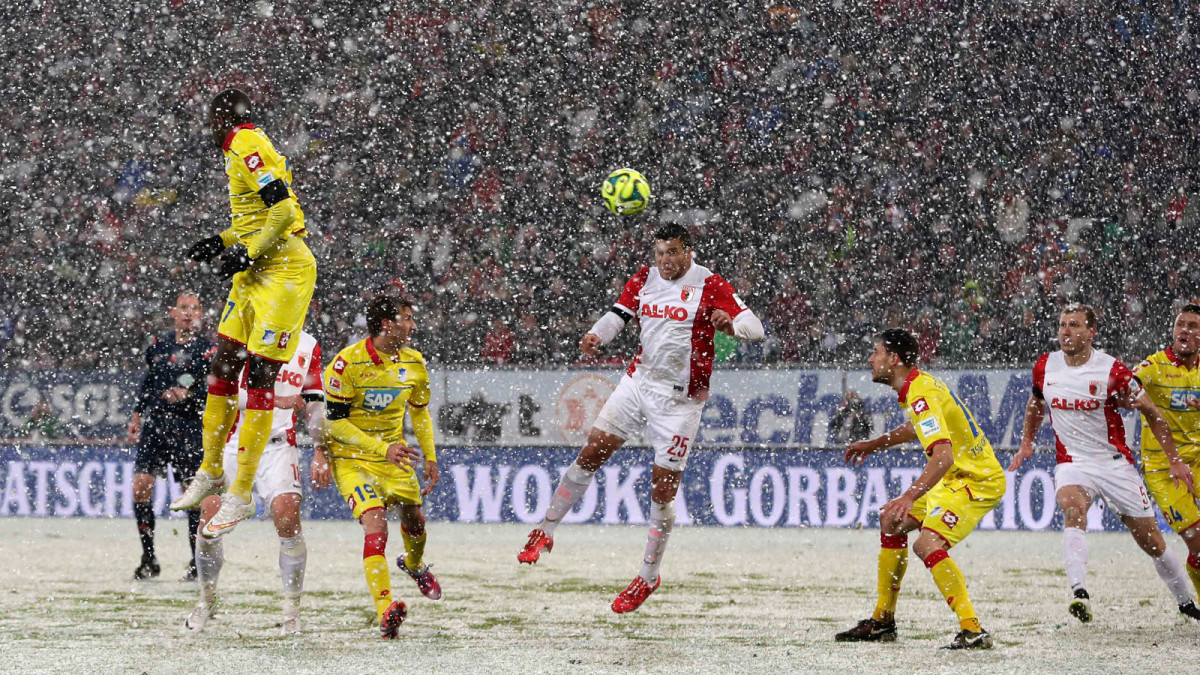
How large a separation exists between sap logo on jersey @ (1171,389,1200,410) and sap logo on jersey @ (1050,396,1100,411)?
605mm

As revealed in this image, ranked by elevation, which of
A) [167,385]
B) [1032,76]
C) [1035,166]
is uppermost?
[1032,76]

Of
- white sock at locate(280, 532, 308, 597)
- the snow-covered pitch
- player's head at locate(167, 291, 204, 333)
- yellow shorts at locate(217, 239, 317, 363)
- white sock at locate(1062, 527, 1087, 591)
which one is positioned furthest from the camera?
player's head at locate(167, 291, 204, 333)

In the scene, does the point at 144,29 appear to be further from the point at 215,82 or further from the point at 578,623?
the point at 578,623

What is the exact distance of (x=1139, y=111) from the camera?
1573 cm

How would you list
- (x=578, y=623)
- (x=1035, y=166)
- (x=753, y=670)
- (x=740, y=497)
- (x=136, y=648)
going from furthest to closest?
(x=1035, y=166), (x=740, y=497), (x=578, y=623), (x=136, y=648), (x=753, y=670)

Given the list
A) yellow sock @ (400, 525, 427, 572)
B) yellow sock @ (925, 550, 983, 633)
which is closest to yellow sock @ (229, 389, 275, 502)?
yellow sock @ (400, 525, 427, 572)

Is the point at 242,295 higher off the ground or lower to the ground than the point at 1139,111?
lower

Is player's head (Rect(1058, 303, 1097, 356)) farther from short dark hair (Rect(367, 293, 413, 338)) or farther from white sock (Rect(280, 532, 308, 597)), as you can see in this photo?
white sock (Rect(280, 532, 308, 597))

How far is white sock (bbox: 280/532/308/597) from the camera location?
6.23 metres

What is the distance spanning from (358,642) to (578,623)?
3.96 ft

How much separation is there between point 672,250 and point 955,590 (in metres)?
2.13

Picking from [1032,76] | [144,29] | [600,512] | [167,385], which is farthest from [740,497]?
[144,29]

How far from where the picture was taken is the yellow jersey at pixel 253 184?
223 inches

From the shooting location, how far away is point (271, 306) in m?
5.83
